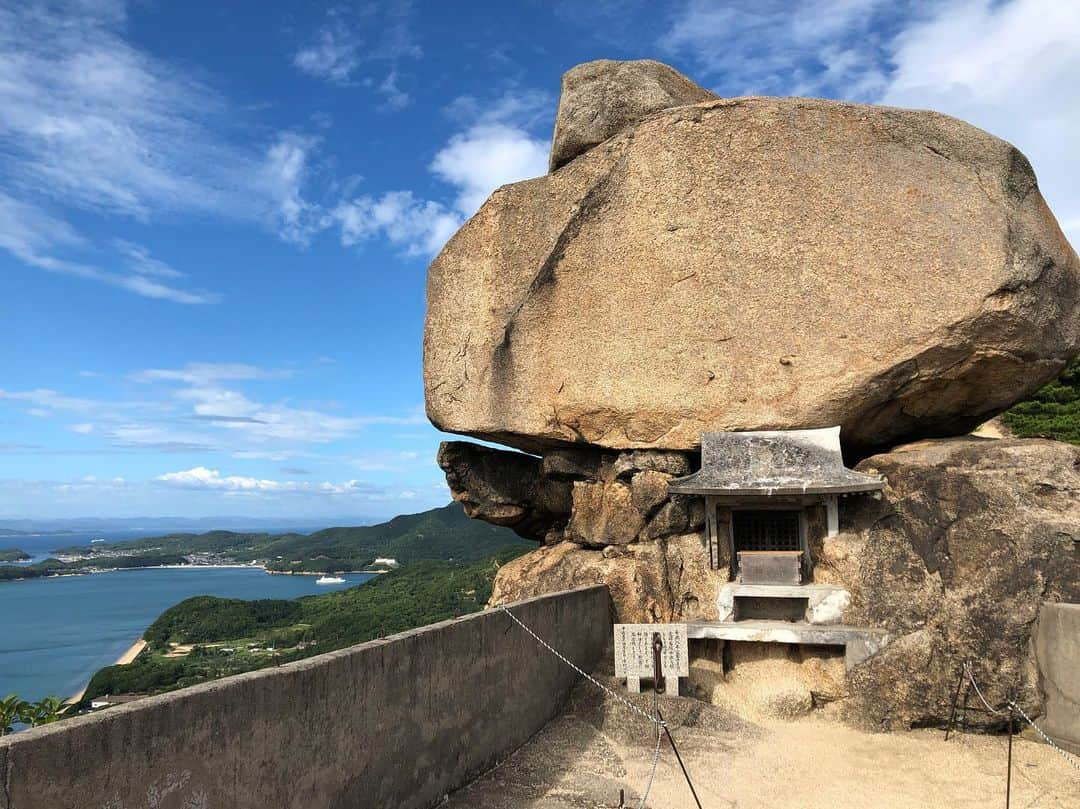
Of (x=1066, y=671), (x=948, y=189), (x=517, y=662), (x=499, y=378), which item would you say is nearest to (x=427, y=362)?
(x=499, y=378)

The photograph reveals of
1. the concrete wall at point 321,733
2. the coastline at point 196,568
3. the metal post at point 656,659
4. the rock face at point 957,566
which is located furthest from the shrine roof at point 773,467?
the coastline at point 196,568

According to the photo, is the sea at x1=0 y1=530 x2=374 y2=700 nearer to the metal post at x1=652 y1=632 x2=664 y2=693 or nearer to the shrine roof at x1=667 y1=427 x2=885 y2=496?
the metal post at x1=652 y1=632 x2=664 y2=693

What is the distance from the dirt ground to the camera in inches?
295

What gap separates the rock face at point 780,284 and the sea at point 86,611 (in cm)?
3528

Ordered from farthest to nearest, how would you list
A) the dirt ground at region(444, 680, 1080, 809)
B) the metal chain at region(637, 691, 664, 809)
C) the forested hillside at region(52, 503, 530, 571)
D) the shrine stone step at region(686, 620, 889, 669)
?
the forested hillside at region(52, 503, 530, 571) → the shrine stone step at region(686, 620, 889, 669) → the dirt ground at region(444, 680, 1080, 809) → the metal chain at region(637, 691, 664, 809)

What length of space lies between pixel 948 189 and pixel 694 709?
29.0ft

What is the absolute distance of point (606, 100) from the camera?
575 inches

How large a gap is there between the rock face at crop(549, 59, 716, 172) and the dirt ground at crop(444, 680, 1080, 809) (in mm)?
10032

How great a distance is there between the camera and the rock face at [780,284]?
11781 mm

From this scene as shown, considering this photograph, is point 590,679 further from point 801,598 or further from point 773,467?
point 773,467

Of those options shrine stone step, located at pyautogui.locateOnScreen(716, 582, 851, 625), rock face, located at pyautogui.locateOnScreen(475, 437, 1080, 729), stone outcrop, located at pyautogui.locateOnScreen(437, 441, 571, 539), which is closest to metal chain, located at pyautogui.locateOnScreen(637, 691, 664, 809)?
shrine stone step, located at pyautogui.locateOnScreen(716, 582, 851, 625)

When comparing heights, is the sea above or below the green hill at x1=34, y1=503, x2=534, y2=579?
below

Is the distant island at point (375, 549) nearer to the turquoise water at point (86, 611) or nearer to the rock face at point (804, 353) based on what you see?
the turquoise water at point (86, 611)

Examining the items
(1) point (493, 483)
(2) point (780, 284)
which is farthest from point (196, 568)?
(2) point (780, 284)
